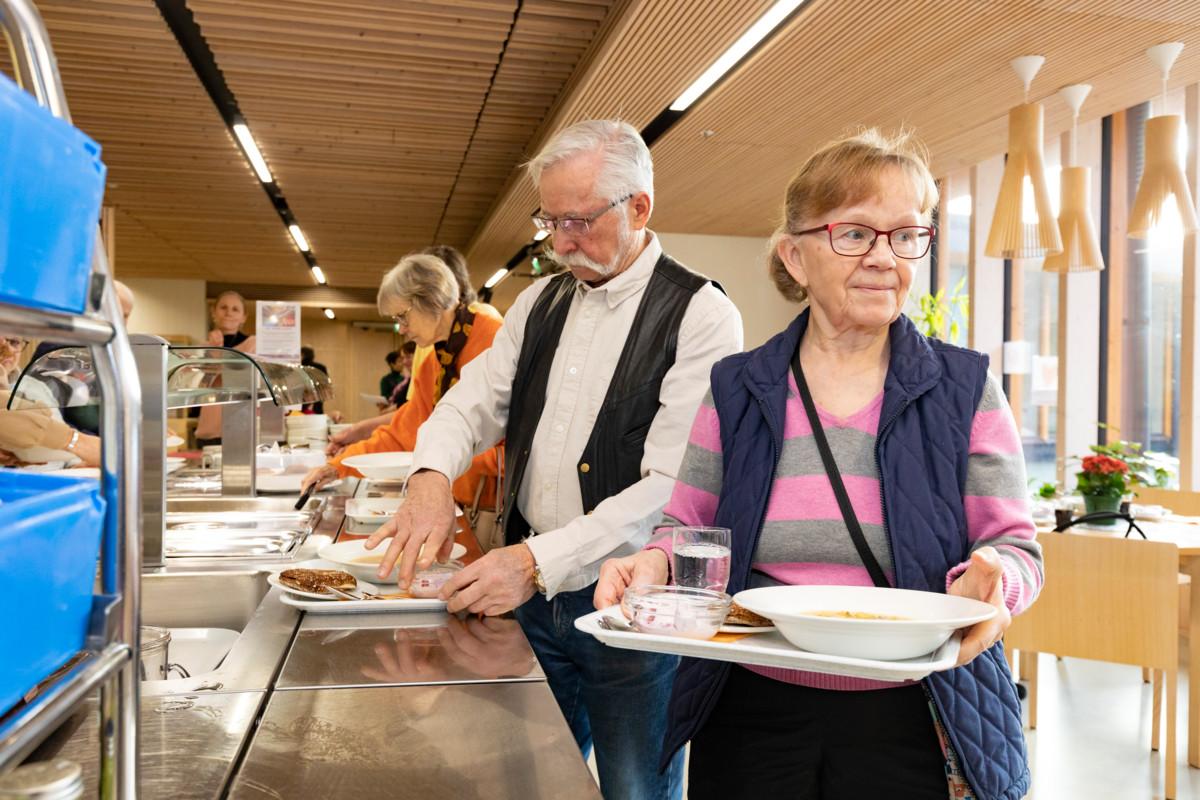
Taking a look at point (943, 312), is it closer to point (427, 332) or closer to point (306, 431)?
point (306, 431)

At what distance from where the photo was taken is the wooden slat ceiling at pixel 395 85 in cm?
492

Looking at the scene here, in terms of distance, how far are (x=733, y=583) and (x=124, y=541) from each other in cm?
96

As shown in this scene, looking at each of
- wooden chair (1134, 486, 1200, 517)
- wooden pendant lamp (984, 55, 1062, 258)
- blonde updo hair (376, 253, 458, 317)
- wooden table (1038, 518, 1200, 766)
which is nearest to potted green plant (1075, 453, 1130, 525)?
wooden table (1038, 518, 1200, 766)

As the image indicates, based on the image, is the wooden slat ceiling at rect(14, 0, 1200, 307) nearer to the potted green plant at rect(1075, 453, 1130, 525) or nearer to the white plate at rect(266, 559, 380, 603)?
the potted green plant at rect(1075, 453, 1130, 525)

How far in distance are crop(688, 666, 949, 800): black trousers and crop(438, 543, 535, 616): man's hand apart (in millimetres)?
420

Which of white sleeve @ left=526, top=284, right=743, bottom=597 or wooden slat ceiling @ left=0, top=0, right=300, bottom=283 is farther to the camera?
wooden slat ceiling @ left=0, top=0, right=300, bottom=283

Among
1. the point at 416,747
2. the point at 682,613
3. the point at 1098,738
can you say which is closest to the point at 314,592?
the point at 416,747

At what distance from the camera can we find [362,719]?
1228mm

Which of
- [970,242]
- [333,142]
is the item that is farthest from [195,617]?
[970,242]

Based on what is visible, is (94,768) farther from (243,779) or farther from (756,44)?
(756,44)

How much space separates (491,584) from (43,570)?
1.15 meters

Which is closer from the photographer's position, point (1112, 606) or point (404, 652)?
point (404, 652)

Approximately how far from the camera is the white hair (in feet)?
6.63

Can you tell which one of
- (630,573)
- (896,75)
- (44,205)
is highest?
(896,75)
